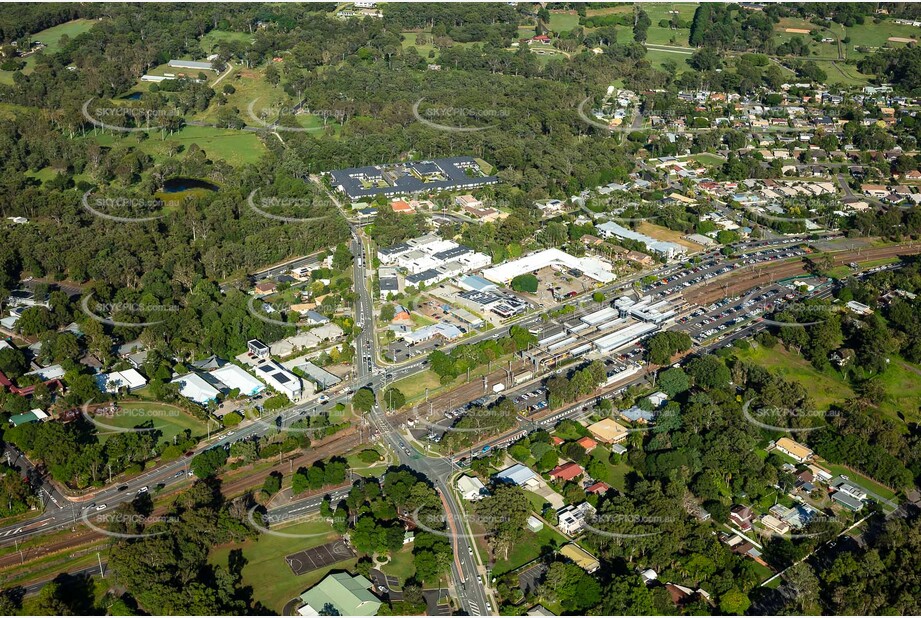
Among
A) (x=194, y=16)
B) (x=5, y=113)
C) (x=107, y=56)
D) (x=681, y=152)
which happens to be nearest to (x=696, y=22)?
(x=681, y=152)

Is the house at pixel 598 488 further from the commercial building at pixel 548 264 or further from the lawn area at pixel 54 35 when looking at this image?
the lawn area at pixel 54 35

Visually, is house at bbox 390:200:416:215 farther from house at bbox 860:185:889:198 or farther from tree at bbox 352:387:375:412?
house at bbox 860:185:889:198

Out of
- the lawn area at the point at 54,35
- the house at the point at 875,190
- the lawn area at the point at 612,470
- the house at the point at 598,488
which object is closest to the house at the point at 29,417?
the house at the point at 598,488

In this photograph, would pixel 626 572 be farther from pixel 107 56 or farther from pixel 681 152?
pixel 107 56

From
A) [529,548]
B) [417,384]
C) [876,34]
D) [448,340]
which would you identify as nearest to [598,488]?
[529,548]

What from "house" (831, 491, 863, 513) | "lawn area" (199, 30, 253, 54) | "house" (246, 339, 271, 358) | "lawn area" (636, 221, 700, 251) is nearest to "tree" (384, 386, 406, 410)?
"house" (246, 339, 271, 358)

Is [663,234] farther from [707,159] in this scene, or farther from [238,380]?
[238,380]
